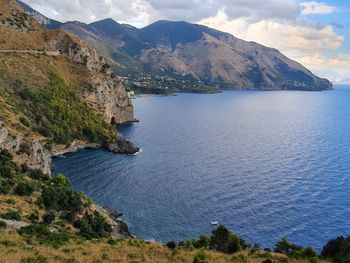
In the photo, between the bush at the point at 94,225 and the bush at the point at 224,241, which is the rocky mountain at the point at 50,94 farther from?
the bush at the point at 224,241

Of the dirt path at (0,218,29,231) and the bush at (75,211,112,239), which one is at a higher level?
the dirt path at (0,218,29,231)

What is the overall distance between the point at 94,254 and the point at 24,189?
3407 centimetres

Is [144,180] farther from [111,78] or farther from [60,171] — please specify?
[111,78]

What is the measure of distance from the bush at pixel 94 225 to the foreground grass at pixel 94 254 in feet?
63.7

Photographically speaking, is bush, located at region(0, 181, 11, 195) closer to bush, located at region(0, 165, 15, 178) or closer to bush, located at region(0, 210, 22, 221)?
bush, located at region(0, 165, 15, 178)

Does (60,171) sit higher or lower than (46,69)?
lower

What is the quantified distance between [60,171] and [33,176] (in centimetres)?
2606

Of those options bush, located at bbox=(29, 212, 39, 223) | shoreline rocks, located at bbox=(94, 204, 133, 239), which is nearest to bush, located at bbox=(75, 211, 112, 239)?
shoreline rocks, located at bbox=(94, 204, 133, 239)

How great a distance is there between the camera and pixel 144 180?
101375 mm

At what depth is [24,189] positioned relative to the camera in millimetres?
63000

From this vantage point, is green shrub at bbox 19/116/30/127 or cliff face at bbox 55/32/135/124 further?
cliff face at bbox 55/32/135/124

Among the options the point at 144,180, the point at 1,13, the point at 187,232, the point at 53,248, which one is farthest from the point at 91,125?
the point at 53,248

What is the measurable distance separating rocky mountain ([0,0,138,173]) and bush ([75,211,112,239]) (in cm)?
2629

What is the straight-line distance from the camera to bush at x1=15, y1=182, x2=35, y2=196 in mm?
62484
